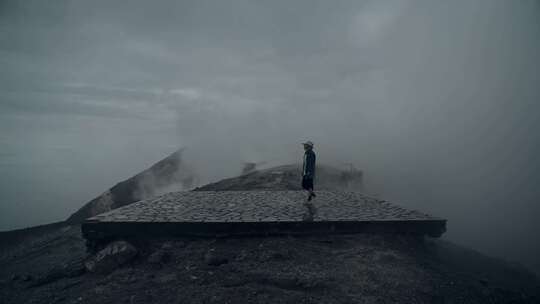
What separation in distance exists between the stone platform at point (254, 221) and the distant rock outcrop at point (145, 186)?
1318 centimetres

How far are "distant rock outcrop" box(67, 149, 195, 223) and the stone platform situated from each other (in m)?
13.2

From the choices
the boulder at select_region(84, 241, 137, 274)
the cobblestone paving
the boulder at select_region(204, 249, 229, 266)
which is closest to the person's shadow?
the cobblestone paving

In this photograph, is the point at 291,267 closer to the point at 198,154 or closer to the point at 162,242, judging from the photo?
the point at 162,242

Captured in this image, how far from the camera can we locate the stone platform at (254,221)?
8.88m

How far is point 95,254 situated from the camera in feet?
28.6

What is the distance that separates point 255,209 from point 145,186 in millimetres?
18326

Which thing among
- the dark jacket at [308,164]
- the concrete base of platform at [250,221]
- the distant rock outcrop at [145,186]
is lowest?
the distant rock outcrop at [145,186]

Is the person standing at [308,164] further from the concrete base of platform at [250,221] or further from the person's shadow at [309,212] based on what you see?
the concrete base of platform at [250,221]

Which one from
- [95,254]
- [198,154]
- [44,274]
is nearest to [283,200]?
[95,254]

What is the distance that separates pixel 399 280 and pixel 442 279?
A: 48.2 inches

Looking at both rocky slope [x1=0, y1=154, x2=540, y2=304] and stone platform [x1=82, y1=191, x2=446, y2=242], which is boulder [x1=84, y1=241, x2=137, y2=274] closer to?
rocky slope [x1=0, y1=154, x2=540, y2=304]

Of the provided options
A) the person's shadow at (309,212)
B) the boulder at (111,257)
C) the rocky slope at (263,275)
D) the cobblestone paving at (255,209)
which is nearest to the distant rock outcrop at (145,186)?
the cobblestone paving at (255,209)

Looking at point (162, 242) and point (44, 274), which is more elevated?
point (162, 242)

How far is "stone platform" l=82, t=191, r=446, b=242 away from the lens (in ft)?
29.1
